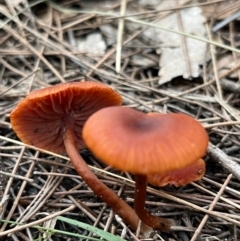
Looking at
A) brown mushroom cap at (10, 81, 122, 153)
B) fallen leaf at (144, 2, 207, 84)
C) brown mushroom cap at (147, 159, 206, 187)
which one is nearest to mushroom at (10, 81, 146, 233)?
brown mushroom cap at (10, 81, 122, 153)

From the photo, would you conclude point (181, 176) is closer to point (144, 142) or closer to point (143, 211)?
point (143, 211)

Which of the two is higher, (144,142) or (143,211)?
(144,142)

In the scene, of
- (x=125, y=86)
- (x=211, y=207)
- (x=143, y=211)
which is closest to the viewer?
(x=143, y=211)

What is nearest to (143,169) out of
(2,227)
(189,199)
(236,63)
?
(189,199)

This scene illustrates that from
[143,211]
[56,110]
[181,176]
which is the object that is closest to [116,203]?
[143,211]

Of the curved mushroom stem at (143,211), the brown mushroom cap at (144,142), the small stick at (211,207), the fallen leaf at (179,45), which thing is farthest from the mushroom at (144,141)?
the fallen leaf at (179,45)

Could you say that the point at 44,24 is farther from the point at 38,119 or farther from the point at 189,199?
the point at 189,199

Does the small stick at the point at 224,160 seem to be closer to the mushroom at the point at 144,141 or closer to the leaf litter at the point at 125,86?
the leaf litter at the point at 125,86
